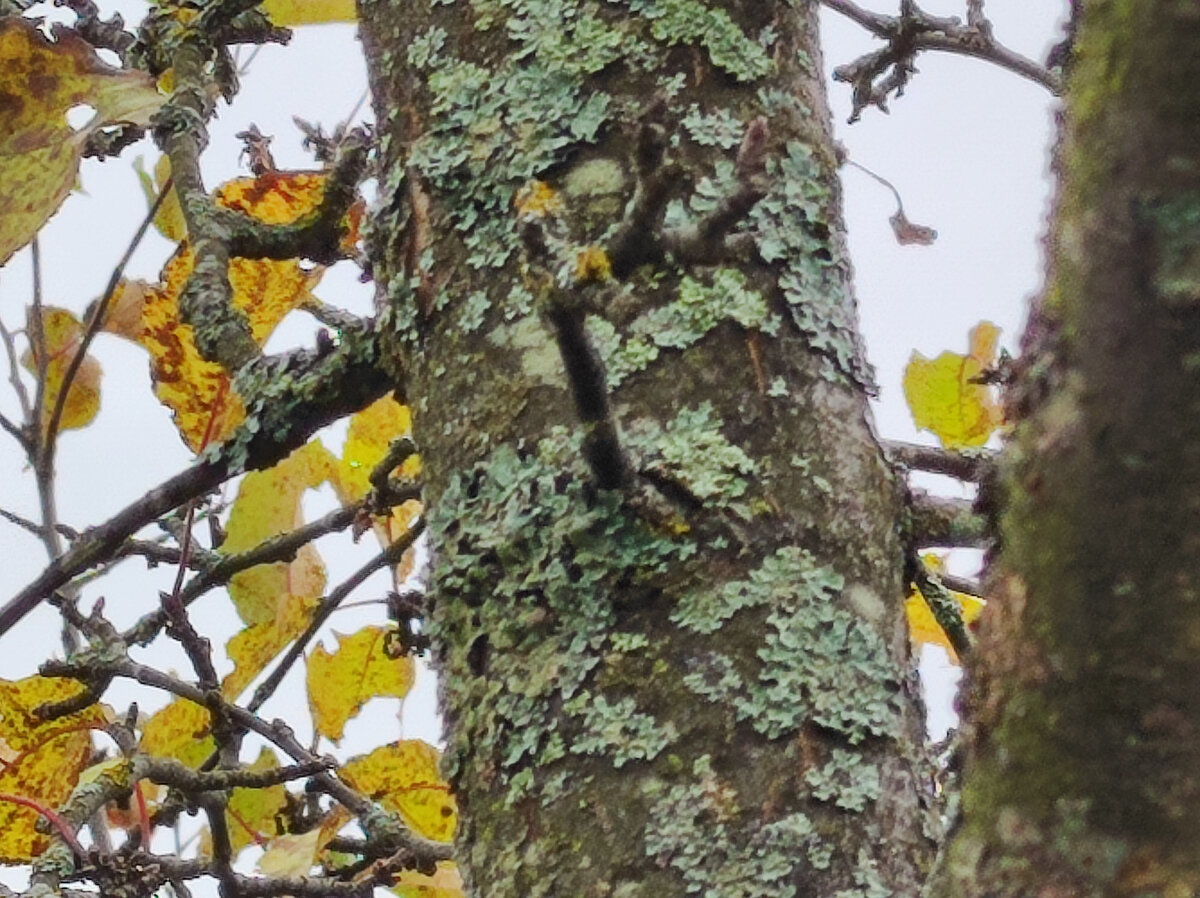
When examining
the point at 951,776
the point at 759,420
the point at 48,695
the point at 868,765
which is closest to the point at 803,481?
the point at 759,420

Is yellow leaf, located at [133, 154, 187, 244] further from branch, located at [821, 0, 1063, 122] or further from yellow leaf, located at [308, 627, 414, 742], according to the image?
branch, located at [821, 0, 1063, 122]

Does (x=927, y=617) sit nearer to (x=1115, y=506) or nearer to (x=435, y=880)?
(x=435, y=880)

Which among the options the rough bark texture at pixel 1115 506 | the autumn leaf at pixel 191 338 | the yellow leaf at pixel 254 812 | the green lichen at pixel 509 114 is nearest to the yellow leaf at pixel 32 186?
the autumn leaf at pixel 191 338

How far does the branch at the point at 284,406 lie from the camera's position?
958 mm

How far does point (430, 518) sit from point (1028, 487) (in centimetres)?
49

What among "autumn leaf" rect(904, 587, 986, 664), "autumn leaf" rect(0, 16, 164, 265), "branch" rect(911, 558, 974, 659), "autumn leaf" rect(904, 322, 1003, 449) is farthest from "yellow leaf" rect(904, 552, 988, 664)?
"autumn leaf" rect(0, 16, 164, 265)

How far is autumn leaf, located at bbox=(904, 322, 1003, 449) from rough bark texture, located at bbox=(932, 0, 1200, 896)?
0.99m

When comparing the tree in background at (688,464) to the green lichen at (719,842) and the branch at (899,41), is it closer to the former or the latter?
the green lichen at (719,842)

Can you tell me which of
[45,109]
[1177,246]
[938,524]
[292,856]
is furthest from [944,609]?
[45,109]

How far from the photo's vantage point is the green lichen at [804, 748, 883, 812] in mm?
726

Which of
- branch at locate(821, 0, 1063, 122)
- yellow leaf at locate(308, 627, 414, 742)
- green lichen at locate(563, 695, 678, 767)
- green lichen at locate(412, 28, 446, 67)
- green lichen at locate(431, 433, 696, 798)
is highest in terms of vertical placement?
branch at locate(821, 0, 1063, 122)

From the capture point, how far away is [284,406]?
0.96 metres

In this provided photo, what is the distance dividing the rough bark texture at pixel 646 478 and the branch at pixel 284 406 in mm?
50

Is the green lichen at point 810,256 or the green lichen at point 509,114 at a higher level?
the green lichen at point 509,114
